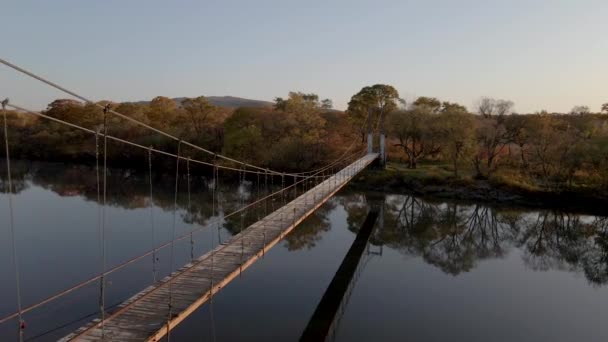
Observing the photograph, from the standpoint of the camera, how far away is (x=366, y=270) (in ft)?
40.8

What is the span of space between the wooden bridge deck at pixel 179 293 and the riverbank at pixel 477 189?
50.9 feet

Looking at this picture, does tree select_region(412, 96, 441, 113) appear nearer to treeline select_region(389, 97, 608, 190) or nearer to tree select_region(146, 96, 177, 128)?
treeline select_region(389, 97, 608, 190)

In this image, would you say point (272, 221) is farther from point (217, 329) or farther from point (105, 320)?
point (105, 320)

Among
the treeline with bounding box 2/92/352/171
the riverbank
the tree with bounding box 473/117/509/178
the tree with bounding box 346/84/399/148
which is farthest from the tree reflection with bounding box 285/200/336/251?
the tree with bounding box 346/84/399/148

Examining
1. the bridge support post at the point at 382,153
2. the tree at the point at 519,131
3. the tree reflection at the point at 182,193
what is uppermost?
the tree at the point at 519,131

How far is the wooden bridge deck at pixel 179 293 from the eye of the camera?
17.7ft

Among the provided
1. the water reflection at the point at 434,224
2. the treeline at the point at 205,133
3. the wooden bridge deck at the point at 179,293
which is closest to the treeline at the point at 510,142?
the water reflection at the point at 434,224

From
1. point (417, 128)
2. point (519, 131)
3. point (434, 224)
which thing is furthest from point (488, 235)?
point (417, 128)

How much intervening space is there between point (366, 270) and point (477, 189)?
527 inches

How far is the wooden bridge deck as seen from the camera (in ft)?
17.7

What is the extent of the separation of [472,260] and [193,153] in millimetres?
20906

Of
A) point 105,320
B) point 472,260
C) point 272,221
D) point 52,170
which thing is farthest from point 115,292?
point 52,170

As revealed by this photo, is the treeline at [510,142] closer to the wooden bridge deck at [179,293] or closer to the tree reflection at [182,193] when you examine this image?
the tree reflection at [182,193]

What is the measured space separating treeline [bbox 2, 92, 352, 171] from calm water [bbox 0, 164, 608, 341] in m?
6.96
